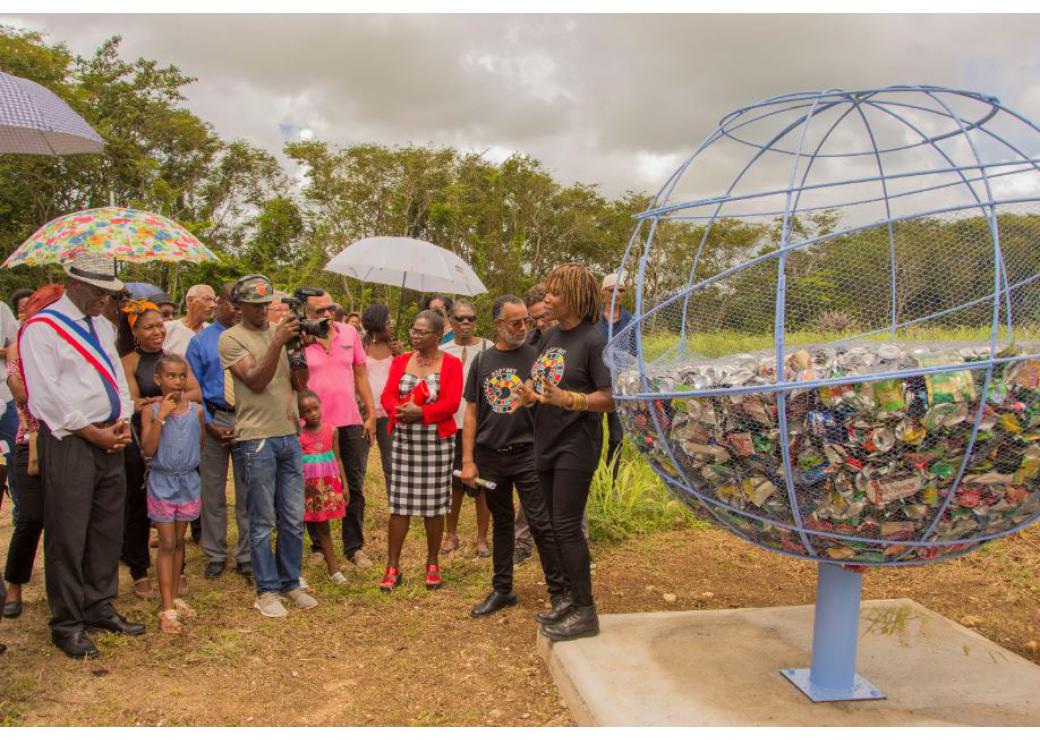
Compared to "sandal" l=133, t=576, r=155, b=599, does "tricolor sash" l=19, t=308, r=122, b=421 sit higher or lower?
higher

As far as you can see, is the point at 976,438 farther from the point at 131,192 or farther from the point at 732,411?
the point at 131,192

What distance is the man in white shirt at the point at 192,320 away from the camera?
5.21m

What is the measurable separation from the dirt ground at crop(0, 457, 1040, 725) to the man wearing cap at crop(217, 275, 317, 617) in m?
0.31

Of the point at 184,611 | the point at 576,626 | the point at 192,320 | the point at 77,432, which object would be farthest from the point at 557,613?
the point at 192,320

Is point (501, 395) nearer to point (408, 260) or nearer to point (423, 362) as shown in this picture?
point (423, 362)

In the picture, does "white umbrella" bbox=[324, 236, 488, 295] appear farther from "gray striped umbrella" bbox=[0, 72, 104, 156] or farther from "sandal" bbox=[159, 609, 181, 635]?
"sandal" bbox=[159, 609, 181, 635]

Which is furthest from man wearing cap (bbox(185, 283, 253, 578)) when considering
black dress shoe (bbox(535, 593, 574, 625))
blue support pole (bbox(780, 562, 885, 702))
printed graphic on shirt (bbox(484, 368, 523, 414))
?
blue support pole (bbox(780, 562, 885, 702))

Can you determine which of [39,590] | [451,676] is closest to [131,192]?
[39,590]

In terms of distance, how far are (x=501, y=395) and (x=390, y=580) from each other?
1305 mm

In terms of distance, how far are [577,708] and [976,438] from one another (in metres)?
1.74

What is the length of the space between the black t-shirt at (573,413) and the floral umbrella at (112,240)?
260cm

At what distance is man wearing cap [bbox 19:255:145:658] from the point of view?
3570 millimetres

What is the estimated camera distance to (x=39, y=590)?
4594 millimetres

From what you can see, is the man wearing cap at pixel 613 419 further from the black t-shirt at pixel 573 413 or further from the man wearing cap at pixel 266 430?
the man wearing cap at pixel 266 430
